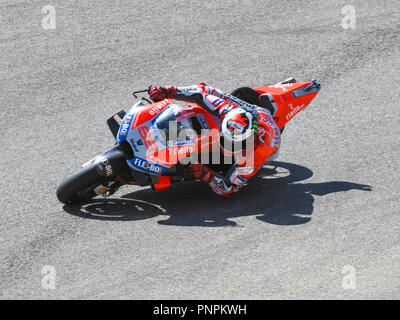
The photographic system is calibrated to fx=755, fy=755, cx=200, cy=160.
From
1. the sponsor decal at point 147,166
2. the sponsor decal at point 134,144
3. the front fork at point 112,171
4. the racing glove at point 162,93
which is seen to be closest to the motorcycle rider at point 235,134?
the racing glove at point 162,93

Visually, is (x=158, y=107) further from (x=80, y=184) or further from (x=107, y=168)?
(x=80, y=184)

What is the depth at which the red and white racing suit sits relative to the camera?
29.3ft

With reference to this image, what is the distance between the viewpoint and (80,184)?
8.87 metres

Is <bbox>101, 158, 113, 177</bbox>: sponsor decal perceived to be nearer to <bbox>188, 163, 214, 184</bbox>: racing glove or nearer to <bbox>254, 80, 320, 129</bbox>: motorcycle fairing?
<bbox>188, 163, 214, 184</bbox>: racing glove

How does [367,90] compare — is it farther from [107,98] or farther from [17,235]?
[17,235]

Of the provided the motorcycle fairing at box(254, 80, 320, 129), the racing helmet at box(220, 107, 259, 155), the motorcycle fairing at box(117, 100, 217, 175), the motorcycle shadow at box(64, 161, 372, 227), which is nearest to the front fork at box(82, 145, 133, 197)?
the motorcycle fairing at box(117, 100, 217, 175)

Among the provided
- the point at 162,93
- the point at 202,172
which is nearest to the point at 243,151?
the point at 202,172

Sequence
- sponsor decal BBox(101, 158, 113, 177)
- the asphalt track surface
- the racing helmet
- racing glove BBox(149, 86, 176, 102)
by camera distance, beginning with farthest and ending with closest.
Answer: racing glove BBox(149, 86, 176, 102) → sponsor decal BBox(101, 158, 113, 177) → the racing helmet → the asphalt track surface

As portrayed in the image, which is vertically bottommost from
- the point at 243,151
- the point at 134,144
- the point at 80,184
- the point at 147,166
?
the point at 80,184

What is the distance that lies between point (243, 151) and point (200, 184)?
0.93m

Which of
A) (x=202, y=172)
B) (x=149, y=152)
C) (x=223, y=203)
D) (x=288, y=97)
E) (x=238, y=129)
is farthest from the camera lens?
(x=288, y=97)

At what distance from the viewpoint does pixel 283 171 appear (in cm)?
979

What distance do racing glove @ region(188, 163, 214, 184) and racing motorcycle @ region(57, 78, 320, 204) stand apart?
95mm

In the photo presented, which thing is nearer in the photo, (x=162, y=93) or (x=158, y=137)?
(x=158, y=137)
